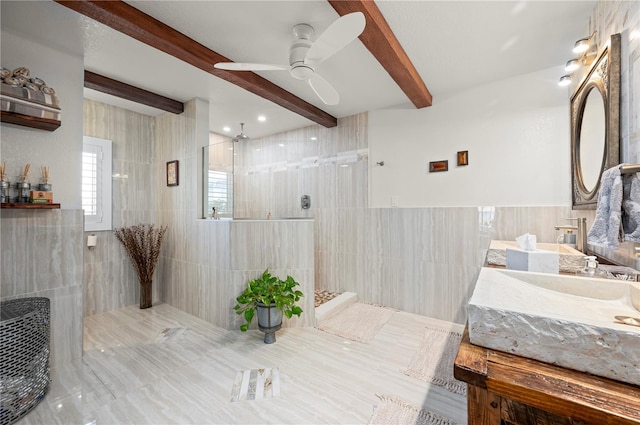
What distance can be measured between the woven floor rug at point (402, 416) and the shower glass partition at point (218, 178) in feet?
7.52

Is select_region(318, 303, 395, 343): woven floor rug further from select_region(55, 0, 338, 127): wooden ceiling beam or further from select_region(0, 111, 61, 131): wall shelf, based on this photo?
select_region(0, 111, 61, 131): wall shelf

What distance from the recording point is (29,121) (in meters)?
1.78

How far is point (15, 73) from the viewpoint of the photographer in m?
1.72

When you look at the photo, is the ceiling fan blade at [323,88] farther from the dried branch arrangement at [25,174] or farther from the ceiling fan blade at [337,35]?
the dried branch arrangement at [25,174]

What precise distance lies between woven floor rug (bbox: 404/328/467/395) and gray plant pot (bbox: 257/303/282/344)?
111cm

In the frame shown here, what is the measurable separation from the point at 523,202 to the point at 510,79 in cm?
115

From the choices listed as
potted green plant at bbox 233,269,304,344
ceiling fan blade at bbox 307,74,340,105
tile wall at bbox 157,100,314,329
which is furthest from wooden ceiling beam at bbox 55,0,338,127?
potted green plant at bbox 233,269,304,344

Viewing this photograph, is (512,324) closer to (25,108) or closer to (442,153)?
(442,153)

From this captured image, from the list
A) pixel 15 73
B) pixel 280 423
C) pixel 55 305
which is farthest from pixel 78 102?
pixel 280 423

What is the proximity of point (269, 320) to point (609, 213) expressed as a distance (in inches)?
88.0

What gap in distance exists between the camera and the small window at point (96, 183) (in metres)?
2.92

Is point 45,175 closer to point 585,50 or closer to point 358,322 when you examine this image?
point 358,322

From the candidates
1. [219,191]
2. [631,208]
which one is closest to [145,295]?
[219,191]

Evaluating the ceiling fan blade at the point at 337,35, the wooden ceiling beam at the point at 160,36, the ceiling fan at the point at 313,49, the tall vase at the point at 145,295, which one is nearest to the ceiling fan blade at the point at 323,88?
the ceiling fan at the point at 313,49
